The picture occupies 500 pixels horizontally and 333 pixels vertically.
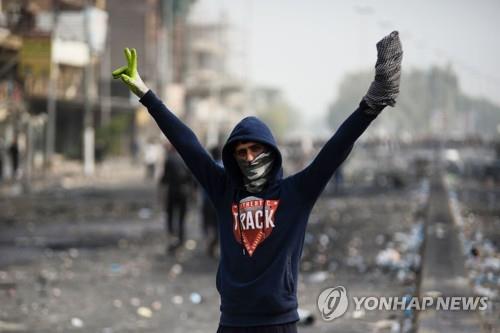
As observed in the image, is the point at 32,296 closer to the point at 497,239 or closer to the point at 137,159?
the point at 497,239

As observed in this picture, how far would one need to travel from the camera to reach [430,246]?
1331cm

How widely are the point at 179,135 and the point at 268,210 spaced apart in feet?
1.95

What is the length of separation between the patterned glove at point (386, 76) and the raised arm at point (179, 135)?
81 centimetres

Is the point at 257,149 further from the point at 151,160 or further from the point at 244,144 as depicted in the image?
the point at 151,160

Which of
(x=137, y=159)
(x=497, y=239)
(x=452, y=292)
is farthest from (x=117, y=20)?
(x=452, y=292)

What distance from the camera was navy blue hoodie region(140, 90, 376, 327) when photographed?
402 cm

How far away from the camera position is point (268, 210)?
4.11 meters

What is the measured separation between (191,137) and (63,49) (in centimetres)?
5174

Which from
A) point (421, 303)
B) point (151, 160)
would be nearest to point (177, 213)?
point (421, 303)

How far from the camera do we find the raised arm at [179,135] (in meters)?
4.38

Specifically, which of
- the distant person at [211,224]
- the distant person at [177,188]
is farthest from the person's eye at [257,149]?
the distant person at [177,188]

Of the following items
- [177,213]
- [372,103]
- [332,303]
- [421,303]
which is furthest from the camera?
[177,213]

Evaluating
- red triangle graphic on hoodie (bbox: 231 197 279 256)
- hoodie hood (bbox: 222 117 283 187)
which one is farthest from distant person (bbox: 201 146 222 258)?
red triangle graphic on hoodie (bbox: 231 197 279 256)

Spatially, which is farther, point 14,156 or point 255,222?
point 14,156
